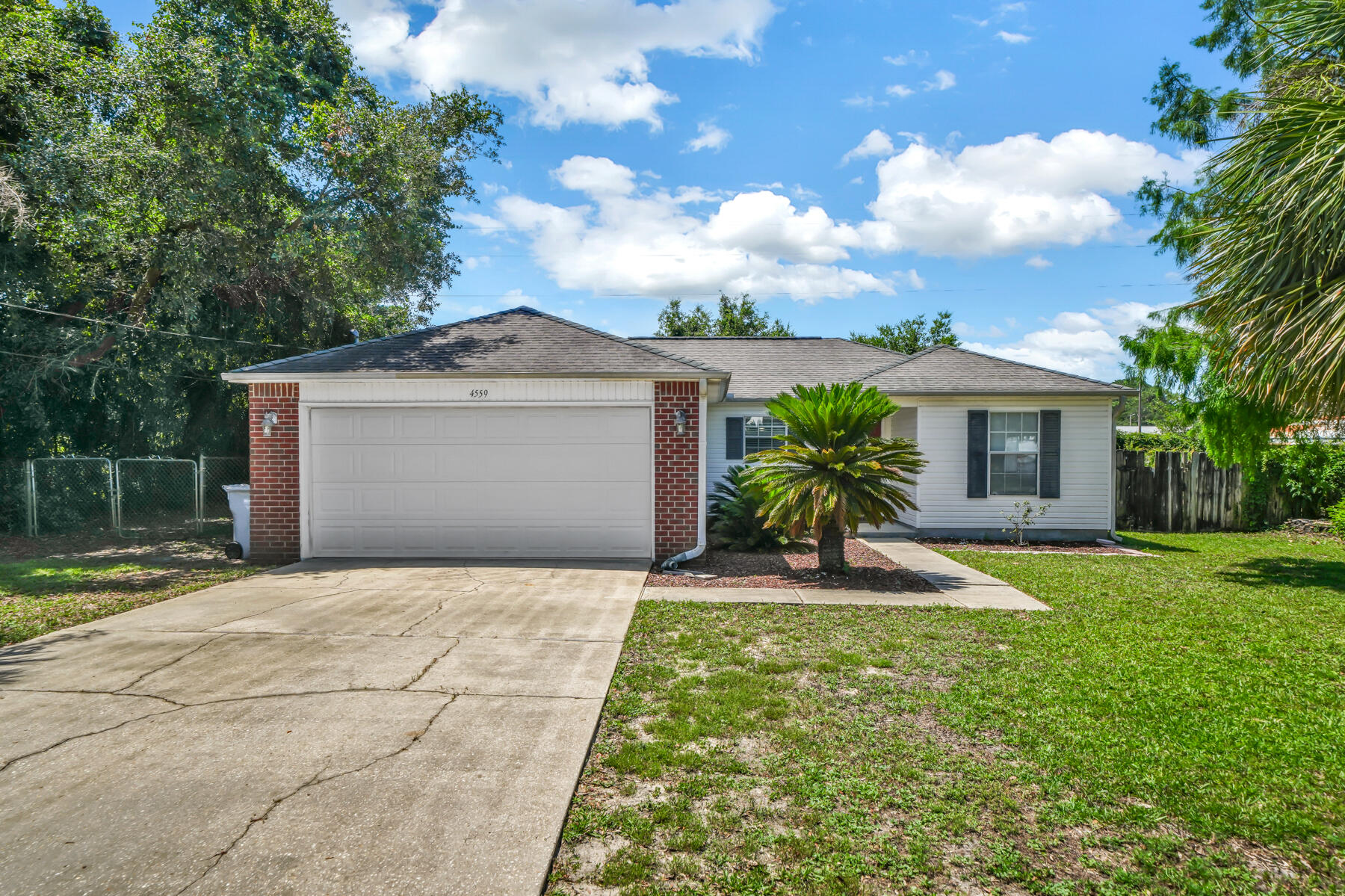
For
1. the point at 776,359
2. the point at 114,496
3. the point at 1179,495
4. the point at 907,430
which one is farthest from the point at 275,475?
the point at 1179,495

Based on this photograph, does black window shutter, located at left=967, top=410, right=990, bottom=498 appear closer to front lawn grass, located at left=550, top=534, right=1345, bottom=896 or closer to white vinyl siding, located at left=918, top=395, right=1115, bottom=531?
white vinyl siding, located at left=918, top=395, right=1115, bottom=531

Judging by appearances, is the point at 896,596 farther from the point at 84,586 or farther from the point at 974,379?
the point at 84,586

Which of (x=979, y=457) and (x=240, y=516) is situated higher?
(x=979, y=457)

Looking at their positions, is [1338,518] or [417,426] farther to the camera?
[1338,518]

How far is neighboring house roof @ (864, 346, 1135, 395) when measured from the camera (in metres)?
11.5

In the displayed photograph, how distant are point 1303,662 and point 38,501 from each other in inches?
668

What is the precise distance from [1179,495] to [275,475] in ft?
53.6

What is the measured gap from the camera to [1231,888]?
2387 mm

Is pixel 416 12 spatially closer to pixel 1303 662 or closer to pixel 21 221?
pixel 21 221

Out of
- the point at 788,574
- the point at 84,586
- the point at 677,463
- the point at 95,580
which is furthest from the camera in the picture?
the point at 677,463

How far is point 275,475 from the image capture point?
908 cm

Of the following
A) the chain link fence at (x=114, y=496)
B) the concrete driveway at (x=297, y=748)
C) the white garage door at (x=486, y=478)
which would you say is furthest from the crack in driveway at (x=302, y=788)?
the chain link fence at (x=114, y=496)

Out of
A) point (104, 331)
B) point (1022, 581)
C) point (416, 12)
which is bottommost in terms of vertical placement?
point (1022, 581)

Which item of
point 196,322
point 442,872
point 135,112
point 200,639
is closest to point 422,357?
point 200,639
